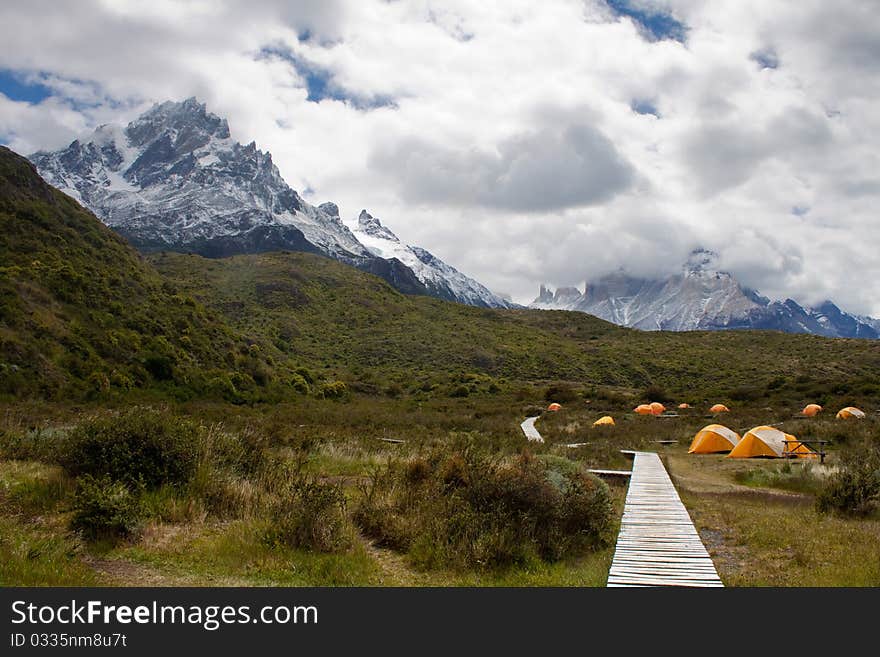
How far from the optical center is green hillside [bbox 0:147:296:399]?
88.5ft

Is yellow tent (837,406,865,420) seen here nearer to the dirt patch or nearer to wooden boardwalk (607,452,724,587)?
wooden boardwalk (607,452,724,587)

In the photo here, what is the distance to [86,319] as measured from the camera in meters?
32.7

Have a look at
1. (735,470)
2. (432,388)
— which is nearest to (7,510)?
(735,470)

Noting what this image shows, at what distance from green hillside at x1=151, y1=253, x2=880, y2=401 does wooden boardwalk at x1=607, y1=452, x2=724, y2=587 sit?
44.4 metres

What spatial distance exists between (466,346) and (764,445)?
6046cm

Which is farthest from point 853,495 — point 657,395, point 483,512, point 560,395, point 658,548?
point 657,395

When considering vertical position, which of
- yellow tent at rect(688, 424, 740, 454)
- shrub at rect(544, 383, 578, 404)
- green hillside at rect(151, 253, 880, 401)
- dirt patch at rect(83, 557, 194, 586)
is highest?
green hillside at rect(151, 253, 880, 401)

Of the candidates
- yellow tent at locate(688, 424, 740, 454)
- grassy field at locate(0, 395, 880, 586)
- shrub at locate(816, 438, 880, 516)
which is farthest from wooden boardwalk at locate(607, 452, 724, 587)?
yellow tent at locate(688, 424, 740, 454)

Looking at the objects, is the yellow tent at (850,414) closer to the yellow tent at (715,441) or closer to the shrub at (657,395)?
the yellow tent at (715,441)

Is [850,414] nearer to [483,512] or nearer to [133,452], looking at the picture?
[483,512]

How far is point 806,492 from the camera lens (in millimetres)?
15539

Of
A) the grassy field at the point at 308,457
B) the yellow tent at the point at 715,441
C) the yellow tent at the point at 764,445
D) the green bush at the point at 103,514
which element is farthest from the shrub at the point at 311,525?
the yellow tent at the point at 715,441

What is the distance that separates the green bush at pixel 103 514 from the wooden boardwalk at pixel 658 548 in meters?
5.59
